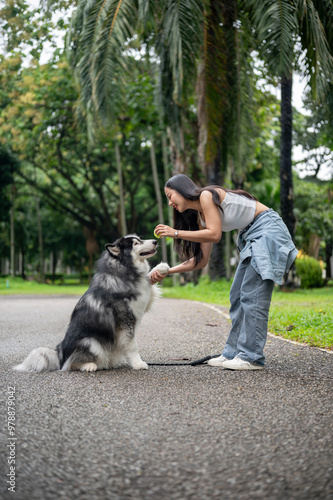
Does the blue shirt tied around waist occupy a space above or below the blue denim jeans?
above

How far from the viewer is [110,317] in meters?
4.74

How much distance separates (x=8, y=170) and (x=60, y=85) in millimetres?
9289

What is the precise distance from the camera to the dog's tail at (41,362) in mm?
4711

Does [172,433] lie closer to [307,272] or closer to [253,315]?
[253,315]

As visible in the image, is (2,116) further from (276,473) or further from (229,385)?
(276,473)

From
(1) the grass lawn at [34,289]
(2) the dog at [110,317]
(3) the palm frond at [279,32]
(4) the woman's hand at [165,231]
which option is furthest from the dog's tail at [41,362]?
(1) the grass lawn at [34,289]

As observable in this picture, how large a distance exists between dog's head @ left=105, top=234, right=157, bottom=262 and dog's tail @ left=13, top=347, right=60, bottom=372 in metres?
1.09

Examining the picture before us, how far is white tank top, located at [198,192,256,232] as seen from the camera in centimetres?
474

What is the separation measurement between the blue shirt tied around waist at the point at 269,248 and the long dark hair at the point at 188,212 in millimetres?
304

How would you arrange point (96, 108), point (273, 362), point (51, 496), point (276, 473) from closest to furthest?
1. point (51, 496)
2. point (276, 473)
3. point (273, 362)
4. point (96, 108)

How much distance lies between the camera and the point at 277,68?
1013 centimetres

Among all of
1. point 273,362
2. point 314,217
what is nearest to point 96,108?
point 273,362

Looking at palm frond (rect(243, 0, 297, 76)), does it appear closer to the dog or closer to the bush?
the dog

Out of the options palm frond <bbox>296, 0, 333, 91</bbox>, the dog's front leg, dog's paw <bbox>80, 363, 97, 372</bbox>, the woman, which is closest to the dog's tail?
dog's paw <bbox>80, 363, 97, 372</bbox>
